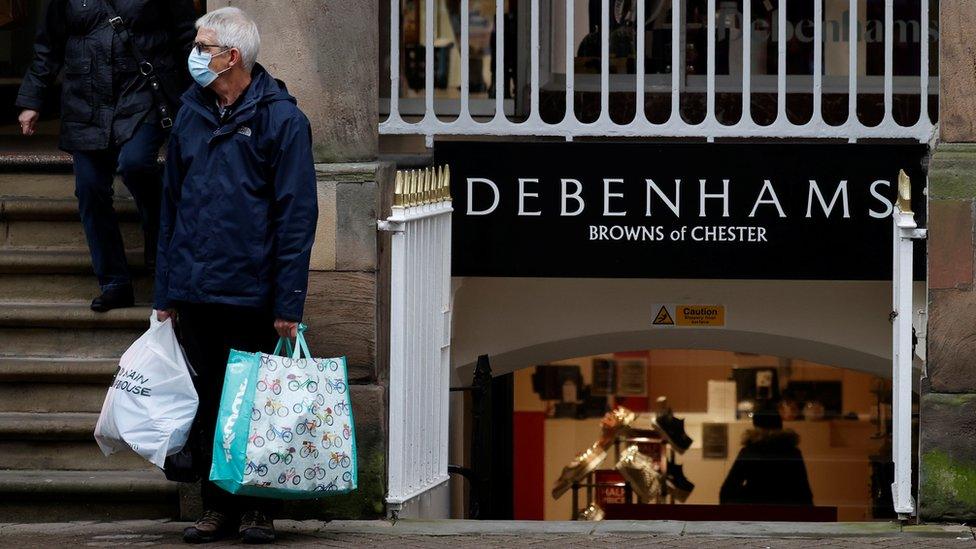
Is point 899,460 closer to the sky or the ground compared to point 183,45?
closer to the ground

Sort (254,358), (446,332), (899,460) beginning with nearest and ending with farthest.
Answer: (254,358)
(899,460)
(446,332)

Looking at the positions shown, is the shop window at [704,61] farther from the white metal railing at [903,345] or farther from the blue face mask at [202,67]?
the blue face mask at [202,67]

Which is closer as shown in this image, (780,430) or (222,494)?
(222,494)

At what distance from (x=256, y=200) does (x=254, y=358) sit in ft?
1.79

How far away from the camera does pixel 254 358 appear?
5.83m

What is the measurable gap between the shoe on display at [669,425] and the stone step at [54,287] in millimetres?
5007

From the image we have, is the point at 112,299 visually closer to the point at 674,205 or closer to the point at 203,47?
the point at 203,47

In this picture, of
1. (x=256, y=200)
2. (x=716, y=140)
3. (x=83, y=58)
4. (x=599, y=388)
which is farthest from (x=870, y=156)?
(x=599, y=388)

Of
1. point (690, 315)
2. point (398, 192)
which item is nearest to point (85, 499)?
point (398, 192)

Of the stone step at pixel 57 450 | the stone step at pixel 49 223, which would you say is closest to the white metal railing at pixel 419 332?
the stone step at pixel 57 450

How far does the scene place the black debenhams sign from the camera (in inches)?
292

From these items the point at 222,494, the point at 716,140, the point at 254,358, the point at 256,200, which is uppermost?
the point at 716,140

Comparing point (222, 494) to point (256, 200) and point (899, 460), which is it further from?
point (899, 460)

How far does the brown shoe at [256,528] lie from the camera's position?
19.9ft
